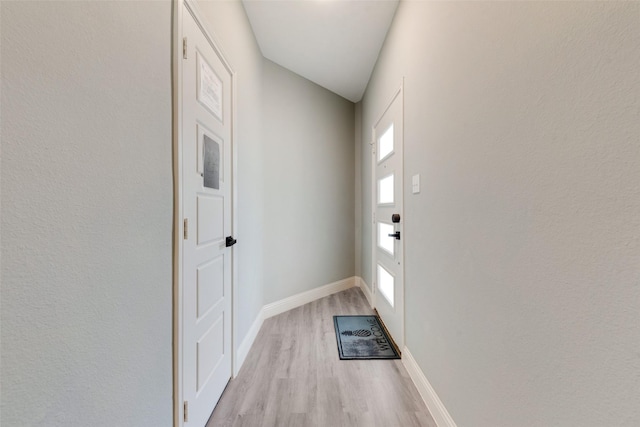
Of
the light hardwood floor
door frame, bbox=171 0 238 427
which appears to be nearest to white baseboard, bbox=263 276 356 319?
the light hardwood floor

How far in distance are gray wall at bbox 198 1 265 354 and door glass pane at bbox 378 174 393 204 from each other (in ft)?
4.21

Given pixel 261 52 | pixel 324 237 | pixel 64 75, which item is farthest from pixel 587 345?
pixel 261 52

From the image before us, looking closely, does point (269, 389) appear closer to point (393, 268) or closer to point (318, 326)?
point (318, 326)

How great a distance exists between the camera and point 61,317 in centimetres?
62

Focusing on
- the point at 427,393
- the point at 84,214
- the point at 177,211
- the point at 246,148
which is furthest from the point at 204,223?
the point at 427,393

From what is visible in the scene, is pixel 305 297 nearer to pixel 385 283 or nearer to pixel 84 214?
pixel 385 283

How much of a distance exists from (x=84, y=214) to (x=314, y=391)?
1586mm

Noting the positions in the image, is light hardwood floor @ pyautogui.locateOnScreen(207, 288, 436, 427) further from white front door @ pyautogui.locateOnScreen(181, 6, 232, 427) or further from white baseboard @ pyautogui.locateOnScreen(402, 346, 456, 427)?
white front door @ pyautogui.locateOnScreen(181, 6, 232, 427)

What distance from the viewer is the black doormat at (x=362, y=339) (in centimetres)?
202

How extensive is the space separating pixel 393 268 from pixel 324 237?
4.39 ft

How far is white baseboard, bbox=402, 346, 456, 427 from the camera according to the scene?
4.21 feet

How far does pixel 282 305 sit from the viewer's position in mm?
2881

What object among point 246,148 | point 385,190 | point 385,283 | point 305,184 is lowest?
point 385,283

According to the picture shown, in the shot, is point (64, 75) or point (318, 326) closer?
point (64, 75)
